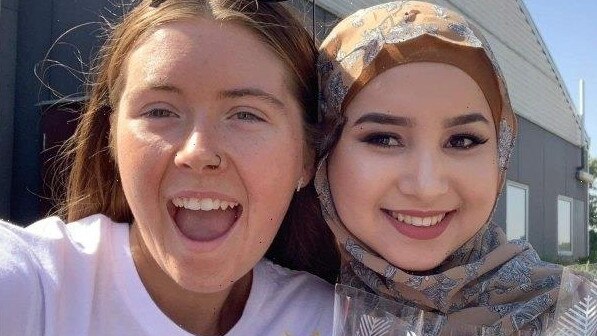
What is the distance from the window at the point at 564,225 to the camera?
17.5m

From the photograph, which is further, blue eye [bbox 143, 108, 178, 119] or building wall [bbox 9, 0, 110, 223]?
building wall [bbox 9, 0, 110, 223]

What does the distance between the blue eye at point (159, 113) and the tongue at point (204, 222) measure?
26 cm

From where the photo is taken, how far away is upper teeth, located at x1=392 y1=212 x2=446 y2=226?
204cm

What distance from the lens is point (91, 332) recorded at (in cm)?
180

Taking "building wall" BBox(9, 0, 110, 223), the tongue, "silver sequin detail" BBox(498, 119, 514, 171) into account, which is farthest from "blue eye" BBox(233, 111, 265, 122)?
"building wall" BBox(9, 0, 110, 223)

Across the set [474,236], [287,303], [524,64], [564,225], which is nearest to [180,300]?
[287,303]

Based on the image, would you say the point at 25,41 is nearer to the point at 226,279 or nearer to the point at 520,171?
the point at 226,279

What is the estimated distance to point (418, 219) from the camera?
6.69 feet

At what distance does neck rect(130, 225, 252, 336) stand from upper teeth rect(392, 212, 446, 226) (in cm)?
57

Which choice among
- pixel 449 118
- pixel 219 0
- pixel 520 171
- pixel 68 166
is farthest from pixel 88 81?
pixel 520 171

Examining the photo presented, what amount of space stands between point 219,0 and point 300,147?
1.59 ft

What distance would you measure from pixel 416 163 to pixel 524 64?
1387cm

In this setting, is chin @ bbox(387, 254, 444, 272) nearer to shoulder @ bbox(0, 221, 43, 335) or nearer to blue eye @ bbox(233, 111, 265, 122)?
blue eye @ bbox(233, 111, 265, 122)

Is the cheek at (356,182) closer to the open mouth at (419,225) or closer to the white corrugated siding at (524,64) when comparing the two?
the open mouth at (419,225)
